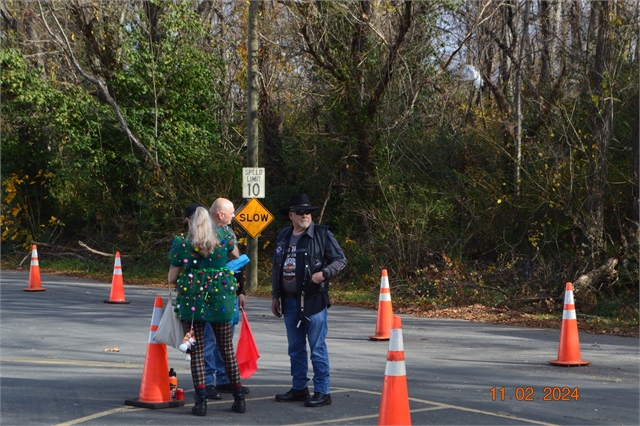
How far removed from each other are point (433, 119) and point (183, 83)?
9121mm

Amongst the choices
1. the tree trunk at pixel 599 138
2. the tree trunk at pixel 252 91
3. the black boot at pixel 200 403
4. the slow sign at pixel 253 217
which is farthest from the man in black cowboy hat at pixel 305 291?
the tree trunk at pixel 252 91

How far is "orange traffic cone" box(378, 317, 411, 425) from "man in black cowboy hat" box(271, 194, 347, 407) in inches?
64.0

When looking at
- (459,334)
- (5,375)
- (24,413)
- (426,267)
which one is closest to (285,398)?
(24,413)

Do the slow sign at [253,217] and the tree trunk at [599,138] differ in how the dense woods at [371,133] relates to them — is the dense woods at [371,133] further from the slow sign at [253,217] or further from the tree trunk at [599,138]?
the slow sign at [253,217]

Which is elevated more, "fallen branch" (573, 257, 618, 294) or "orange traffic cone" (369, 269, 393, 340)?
"fallen branch" (573, 257, 618, 294)

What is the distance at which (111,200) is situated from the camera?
29766 millimetres

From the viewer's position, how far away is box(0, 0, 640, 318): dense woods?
18.4 m

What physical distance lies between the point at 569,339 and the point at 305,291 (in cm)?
401

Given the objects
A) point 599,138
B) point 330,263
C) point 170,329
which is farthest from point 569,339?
point 599,138

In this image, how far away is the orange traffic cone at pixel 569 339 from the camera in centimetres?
1024

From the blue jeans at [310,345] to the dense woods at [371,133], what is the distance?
9.50 m

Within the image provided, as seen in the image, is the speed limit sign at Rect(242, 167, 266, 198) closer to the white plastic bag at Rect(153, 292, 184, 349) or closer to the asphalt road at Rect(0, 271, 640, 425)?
the asphalt road at Rect(0, 271, 640, 425)

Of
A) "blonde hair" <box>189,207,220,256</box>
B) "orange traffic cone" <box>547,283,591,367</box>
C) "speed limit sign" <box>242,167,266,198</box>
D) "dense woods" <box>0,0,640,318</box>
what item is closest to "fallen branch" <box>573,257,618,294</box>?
"dense woods" <box>0,0,640,318</box>

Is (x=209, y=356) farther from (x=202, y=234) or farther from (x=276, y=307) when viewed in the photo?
(x=202, y=234)
